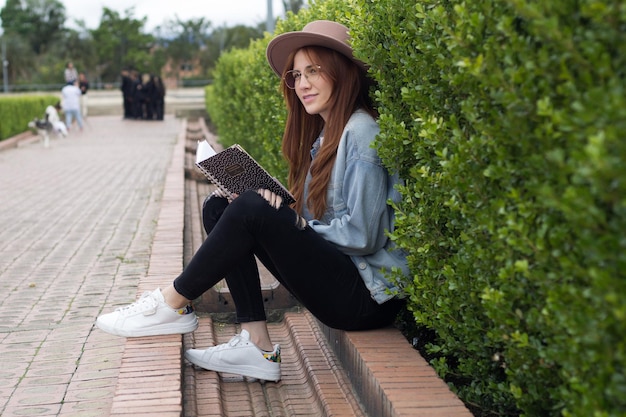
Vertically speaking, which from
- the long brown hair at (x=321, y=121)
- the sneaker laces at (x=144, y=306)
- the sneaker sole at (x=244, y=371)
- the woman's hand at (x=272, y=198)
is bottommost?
the sneaker sole at (x=244, y=371)

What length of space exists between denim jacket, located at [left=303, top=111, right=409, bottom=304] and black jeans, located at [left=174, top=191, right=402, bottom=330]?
0.05 meters

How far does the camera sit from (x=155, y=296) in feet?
12.3

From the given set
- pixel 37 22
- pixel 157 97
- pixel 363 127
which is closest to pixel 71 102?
pixel 157 97

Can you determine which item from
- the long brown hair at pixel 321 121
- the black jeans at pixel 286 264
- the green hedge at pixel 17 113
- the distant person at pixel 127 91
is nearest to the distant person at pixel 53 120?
A: the green hedge at pixel 17 113

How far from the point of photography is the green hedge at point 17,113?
70.6 feet

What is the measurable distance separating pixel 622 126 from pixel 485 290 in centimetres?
88

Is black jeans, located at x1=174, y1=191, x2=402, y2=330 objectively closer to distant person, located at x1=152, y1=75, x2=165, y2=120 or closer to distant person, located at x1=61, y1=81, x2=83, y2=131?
distant person, located at x1=61, y1=81, x2=83, y2=131

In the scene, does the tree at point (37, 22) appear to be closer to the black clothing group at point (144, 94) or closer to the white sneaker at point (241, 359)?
the black clothing group at point (144, 94)

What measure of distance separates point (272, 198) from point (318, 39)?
0.75m

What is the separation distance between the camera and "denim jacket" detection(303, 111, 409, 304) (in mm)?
3445

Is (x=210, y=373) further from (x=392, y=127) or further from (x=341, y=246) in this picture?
(x=392, y=127)

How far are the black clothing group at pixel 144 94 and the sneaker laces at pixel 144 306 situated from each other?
88.3 ft

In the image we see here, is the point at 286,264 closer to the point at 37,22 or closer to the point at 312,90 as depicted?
the point at 312,90

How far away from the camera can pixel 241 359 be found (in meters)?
3.74
